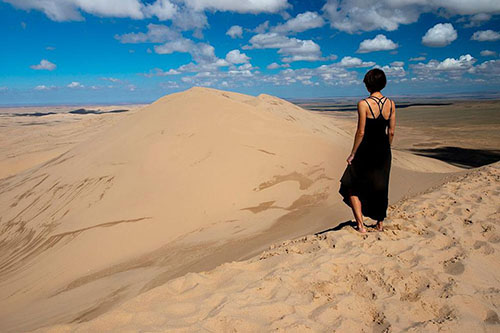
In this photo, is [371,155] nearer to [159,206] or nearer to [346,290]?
[346,290]

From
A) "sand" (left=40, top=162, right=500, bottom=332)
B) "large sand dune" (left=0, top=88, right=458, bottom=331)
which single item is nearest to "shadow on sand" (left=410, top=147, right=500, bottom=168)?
"large sand dune" (left=0, top=88, right=458, bottom=331)

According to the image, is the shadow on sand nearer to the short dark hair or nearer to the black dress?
the black dress

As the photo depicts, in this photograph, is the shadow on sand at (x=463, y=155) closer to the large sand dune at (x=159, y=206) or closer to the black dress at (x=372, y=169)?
the large sand dune at (x=159, y=206)

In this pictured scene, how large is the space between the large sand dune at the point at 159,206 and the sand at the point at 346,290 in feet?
2.97

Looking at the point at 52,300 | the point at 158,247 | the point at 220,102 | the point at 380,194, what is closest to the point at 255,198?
the point at 158,247

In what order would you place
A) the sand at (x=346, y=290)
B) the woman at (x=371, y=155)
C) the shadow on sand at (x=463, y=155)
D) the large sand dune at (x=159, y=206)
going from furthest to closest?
the shadow on sand at (x=463, y=155) < the large sand dune at (x=159, y=206) < the woman at (x=371, y=155) < the sand at (x=346, y=290)

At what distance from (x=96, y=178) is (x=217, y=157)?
2.35 m

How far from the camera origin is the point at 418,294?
6.14ft

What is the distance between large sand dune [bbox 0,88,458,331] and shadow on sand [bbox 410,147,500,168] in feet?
26.5

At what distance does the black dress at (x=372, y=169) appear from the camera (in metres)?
2.50

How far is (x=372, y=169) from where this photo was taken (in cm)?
262

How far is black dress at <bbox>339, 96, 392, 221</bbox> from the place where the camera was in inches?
98.4

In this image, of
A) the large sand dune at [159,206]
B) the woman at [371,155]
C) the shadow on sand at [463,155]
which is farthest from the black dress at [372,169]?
the shadow on sand at [463,155]

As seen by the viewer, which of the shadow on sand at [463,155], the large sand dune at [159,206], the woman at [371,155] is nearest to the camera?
the woman at [371,155]
